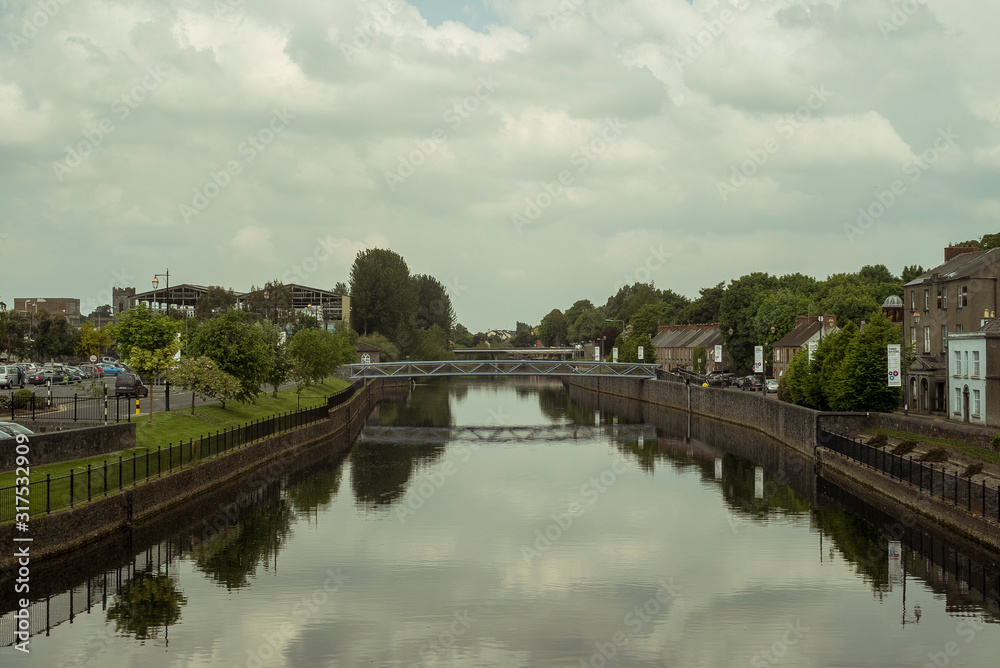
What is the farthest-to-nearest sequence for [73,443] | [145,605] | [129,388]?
[129,388]
[73,443]
[145,605]

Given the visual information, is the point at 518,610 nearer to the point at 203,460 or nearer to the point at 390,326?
the point at 203,460

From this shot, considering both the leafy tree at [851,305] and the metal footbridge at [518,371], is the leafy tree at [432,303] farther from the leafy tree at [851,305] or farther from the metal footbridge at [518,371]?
the leafy tree at [851,305]

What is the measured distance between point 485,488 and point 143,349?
19228 millimetres

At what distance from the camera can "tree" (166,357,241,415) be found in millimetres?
52969

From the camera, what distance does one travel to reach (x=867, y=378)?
62594mm

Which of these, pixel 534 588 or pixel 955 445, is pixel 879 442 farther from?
pixel 534 588

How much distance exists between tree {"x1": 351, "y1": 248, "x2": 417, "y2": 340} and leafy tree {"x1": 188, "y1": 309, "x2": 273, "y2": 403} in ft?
310

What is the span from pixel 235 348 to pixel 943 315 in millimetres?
51422

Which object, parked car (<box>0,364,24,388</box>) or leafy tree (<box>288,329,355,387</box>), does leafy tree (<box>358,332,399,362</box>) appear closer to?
leafy tree (<box>288,329,355,387</box>)

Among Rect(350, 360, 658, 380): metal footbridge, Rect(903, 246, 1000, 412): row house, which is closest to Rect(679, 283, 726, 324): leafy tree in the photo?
Rect(350, 360, 658, 380): metal footbridge

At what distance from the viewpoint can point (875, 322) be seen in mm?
65938

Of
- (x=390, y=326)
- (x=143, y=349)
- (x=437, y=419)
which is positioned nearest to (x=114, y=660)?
(x=143, y=349)

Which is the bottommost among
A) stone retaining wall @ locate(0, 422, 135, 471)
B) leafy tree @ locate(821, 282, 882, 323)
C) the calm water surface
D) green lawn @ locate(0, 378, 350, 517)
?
the calm water surface

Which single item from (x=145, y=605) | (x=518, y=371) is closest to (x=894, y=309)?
(x=518, y=371)
